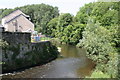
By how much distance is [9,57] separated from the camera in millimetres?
18500

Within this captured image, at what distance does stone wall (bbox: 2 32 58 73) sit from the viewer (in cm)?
1827

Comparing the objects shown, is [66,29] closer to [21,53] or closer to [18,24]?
[18,24]

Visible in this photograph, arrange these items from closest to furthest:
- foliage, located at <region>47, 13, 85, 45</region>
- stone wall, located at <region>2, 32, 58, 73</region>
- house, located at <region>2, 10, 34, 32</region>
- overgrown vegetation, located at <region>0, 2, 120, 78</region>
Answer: stone wall, located at <region>2, 32, 58, 73</region> < overgrown vegetation, located at <region>0, 2, 120, 78</region> < house, located at <region>2, 10, 34, 32</region> < foliage, located at <region>47, 13, 85, 45</region>

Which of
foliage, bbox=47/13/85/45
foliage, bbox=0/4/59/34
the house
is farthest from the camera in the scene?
foliage, bbox=0/4/59/34

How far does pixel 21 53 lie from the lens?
795 inches

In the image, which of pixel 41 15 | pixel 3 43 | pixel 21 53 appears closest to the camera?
pixel 3 43

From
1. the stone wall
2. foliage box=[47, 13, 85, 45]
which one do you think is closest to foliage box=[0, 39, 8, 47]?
the stone wall

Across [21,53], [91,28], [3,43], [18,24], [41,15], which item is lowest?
[21,53]

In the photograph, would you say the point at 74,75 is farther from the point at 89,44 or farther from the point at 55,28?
the point at 55,28

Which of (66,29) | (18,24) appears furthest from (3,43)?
(66,29)

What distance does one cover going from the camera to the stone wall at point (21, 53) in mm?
18266

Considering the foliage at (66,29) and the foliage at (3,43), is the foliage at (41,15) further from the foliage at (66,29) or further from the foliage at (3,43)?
the foliage at (3,43)

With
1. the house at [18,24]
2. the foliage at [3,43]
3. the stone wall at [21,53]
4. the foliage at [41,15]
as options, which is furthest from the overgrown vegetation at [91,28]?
the foliage at [3,43]

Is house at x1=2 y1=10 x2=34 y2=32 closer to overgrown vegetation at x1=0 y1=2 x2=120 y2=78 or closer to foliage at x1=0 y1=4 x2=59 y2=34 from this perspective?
overgrown vegetation at x1=0 y1=2 x2=120 y2=78
